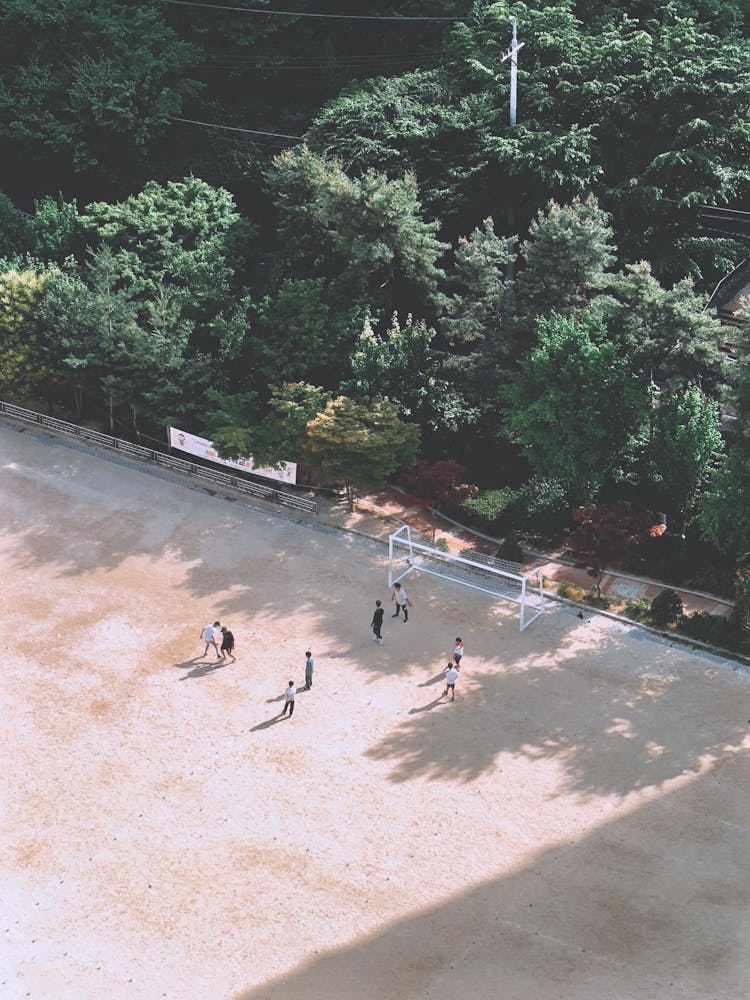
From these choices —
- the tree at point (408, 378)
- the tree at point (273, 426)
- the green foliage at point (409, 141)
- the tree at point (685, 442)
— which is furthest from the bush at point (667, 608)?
the green foliage at point (409, 141)

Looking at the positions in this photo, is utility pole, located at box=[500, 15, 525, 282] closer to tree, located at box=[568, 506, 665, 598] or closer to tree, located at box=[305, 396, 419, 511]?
tree, located at box=[305, 396, 419, 511]

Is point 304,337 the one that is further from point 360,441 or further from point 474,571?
point 474,571

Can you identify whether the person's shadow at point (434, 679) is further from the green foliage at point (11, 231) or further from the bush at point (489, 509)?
the green foliage at point (11, 231)

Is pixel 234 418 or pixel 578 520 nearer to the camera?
pixel 578 520

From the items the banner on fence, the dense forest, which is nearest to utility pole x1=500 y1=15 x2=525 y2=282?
the dense forest

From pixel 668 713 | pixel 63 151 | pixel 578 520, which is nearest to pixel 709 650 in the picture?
pixel 668 713

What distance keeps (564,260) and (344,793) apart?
18.6 metres

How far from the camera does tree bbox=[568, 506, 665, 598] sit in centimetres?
3331

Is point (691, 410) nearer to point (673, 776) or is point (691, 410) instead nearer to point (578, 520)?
point (578, 520)

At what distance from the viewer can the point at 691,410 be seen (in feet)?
111

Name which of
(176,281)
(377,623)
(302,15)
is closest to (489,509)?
(377,623)

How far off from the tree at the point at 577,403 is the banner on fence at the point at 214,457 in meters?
8.00

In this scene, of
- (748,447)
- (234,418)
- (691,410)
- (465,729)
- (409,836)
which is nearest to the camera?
(409,836)

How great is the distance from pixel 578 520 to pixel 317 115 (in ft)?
85.9
